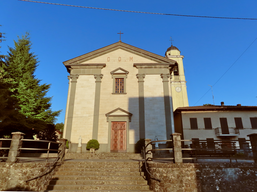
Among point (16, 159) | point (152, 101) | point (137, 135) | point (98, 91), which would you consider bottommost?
point (16, 159)

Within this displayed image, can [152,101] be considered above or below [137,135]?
above

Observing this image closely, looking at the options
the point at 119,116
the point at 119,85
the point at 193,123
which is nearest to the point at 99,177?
the point at 119,116

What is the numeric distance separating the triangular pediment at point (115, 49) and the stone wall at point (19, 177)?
42.7 feet

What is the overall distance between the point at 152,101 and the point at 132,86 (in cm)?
252

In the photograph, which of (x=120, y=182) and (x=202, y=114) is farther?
(x=202, y=114)

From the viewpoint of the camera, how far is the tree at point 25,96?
→ 1609 centimetres

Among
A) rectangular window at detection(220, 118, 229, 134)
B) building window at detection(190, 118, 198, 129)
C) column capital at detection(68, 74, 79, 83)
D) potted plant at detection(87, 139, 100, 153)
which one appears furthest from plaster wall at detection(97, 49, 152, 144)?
rectangular window at detection(220, 118, 229, 134)

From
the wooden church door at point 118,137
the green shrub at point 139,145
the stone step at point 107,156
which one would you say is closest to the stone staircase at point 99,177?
the stone step at point 107,156

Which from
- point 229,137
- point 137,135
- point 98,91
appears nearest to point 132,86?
point 98,91

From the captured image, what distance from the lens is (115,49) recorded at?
19016mm

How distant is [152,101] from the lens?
16.8 metres

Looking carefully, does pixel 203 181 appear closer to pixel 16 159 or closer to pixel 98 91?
pixel 16 159

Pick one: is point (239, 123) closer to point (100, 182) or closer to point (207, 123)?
point (207, 123)

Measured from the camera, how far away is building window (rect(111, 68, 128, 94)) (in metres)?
17.5
